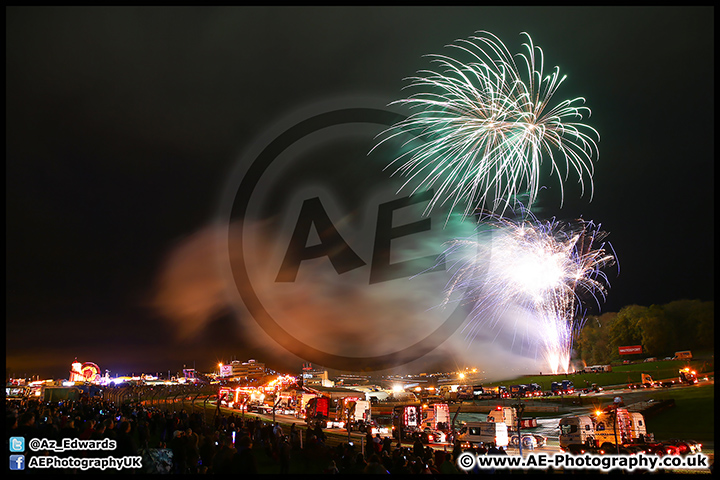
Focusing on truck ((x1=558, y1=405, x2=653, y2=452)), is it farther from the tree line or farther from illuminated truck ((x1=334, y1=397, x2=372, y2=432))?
the tree line

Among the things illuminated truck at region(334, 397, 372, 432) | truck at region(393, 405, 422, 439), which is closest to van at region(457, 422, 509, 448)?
truck at region(393, 405, 422, 439)

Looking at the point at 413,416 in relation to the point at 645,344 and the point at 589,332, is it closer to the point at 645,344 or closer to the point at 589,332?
the point at 645,344

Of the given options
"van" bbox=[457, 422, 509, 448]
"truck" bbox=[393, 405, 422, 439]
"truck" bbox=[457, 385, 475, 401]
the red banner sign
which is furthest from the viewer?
the red banner sign

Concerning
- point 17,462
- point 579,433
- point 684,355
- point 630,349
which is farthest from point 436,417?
point 630,349

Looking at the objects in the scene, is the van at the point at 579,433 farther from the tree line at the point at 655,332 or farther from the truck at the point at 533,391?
the tree line at the point at 655,332

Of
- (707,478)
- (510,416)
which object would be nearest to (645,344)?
(510,416)

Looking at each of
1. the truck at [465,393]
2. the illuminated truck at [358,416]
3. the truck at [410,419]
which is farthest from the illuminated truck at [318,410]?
the truck at [465,393]
